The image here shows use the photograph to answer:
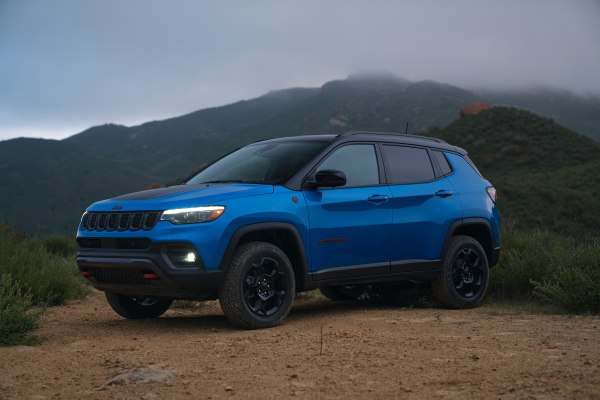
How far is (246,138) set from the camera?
111375 millimetres

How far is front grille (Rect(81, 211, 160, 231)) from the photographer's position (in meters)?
6.62

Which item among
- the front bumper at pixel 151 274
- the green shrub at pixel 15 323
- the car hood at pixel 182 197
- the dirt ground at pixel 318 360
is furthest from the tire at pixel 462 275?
the green shrub at pixel 15 323

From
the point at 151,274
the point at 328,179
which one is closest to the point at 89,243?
the point at 151,274

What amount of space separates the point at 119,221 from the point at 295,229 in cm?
159

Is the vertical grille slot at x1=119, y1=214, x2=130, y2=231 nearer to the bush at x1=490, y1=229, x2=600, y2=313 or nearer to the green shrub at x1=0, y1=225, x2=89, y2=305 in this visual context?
the green shrub at x1=0, y1=225, x2=89, y2=305

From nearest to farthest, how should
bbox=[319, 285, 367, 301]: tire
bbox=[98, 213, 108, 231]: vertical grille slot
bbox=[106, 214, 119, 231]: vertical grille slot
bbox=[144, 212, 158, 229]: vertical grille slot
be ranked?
bbox=[144, 212, 158, 229]: vertical grille slot, bbox=[106, 214, 119, 231]: vertical grille slot, bbox=[98, 213, 108, 231]: vertical grille slot, bbox=[319, 285, 367, 301]: tire

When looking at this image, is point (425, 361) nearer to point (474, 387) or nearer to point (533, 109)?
point (474, 387)

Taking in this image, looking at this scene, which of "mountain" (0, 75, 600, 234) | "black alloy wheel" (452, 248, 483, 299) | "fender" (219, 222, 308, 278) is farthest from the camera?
"mountain" (0, 75, 600, 234)

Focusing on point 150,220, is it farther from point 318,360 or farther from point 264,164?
point 318,360

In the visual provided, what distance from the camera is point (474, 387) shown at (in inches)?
183

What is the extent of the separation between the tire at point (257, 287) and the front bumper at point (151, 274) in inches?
6.0

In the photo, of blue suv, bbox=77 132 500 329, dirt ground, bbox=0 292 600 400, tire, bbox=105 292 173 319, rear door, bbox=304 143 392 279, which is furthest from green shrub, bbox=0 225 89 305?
rear door, bbox=304 143 392 279

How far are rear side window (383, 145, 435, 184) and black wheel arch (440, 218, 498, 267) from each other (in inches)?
25.4

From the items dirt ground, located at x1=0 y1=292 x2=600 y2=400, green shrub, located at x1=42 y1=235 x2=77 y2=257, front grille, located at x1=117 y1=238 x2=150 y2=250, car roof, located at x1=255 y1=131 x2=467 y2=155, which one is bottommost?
dirt ground, located at x1=0 y1=292 x2=600 y2=400
